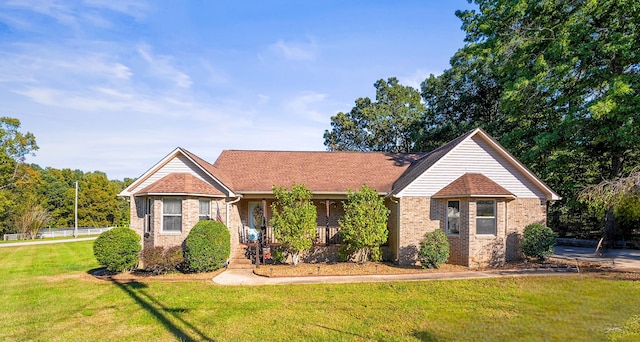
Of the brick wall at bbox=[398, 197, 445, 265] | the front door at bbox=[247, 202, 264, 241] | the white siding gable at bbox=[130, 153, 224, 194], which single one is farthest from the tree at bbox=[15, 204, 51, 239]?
the brick wall at bbox=[398, 197, 445, 265]

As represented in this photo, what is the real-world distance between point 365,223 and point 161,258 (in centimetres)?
762

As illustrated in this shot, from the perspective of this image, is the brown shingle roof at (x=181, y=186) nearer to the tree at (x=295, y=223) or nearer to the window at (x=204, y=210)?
the window at (x=204, y=210)

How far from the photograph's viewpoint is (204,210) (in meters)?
14.8

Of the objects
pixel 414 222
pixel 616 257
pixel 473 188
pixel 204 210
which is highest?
pixel 473 188

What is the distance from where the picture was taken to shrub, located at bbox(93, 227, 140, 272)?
12969mm

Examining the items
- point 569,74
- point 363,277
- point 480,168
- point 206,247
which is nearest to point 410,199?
point 480,168

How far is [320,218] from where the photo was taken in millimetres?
17594

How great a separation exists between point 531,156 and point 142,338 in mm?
19252

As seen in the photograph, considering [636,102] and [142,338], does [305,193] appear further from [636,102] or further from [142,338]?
[636,102]

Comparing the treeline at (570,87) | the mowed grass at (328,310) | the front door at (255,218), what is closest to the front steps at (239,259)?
the front door at (255,218)

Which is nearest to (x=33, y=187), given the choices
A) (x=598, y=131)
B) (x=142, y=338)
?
(x=142, y=338)

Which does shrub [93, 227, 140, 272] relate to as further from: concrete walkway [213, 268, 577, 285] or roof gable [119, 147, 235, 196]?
concrete walkway [213, 268, 577, 285]

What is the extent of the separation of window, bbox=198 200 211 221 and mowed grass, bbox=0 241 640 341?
3.46 metres

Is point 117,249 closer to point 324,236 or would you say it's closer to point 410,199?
point 324,236
